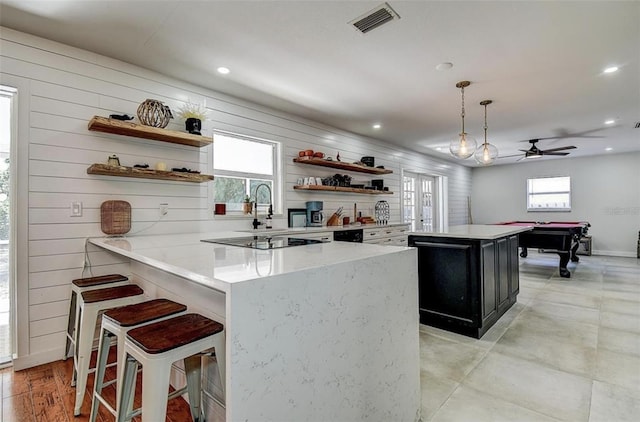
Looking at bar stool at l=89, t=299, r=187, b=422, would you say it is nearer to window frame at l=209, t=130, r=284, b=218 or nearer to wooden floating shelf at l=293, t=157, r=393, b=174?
window frame at l=209, t=130, r=284, b=218

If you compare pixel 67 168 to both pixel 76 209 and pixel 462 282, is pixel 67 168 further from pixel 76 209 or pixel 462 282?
pixel 462 282

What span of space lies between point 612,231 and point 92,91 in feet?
34.4

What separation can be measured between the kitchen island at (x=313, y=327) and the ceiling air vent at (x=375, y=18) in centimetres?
166

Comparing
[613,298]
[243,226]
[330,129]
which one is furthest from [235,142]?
[613,298]

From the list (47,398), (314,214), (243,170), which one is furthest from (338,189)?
(47,398)

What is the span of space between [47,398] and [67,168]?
5.55ft

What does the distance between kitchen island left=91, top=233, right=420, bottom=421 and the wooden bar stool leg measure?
25 centimetres

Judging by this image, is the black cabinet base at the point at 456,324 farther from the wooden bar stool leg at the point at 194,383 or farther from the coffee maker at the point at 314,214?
the wooden bar stool leg at the point at 194,383

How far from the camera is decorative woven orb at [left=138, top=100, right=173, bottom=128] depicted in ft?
9.07

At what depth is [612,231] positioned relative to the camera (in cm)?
761

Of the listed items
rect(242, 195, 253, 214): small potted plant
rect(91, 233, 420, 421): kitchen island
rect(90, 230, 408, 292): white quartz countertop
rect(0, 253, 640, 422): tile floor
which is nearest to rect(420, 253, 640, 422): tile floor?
rect(0, 253, 640, 422): tile floor

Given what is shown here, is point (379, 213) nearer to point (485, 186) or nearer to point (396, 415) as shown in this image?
point (396, 415)

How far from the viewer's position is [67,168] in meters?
2.57

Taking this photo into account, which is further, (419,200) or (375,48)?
(419,200)
